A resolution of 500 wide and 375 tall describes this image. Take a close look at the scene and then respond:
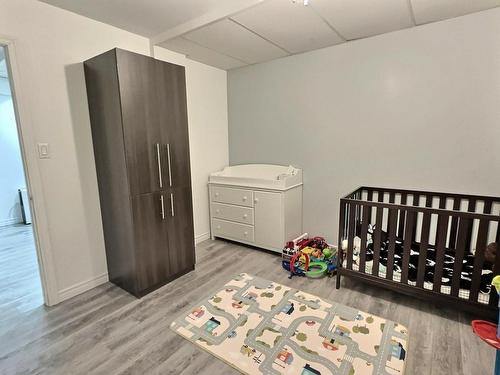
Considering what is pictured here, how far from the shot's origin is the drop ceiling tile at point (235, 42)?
2.29 meters

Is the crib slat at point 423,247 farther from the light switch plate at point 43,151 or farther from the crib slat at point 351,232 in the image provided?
the light switch plate at point 43,151

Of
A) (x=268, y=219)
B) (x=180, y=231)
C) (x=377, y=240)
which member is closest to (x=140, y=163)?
(x=180, y=231)

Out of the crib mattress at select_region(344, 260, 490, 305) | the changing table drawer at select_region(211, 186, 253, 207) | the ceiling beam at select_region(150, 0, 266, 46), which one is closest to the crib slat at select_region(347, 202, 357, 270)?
the crib mattress at select_region(344, 260, 490, 305)

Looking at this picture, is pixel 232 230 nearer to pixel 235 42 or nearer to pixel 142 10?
pixel 235 42

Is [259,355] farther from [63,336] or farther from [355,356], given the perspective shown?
[63,336]

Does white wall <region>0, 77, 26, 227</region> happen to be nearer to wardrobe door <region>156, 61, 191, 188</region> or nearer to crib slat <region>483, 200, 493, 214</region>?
wardrobe door <region>156, 61, 191, 188</region>

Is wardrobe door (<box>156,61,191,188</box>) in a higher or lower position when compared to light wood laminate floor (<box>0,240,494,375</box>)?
higher

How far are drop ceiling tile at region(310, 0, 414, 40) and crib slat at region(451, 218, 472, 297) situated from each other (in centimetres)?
164

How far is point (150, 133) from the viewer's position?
2.16 meters

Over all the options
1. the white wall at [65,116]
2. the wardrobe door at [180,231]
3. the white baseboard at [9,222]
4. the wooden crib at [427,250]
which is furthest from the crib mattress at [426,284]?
the white baseboard at [9,222]

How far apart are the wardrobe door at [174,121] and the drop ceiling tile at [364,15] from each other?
125 centimetres

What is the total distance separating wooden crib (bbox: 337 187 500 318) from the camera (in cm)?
173

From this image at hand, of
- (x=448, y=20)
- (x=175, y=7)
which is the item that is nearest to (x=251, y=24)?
(x=175, y=7)

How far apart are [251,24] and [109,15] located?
116 centimetres
